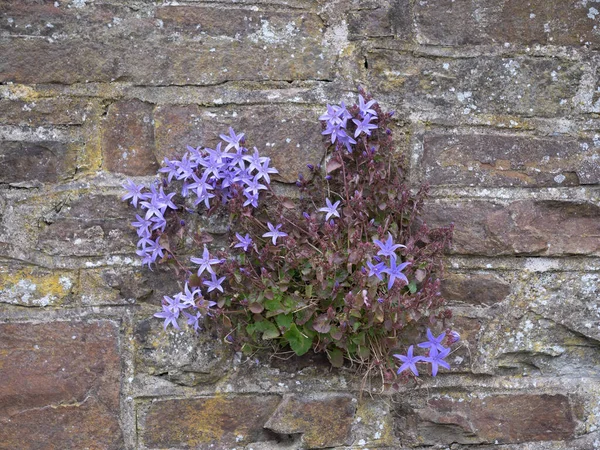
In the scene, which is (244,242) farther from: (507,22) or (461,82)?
(507,22)

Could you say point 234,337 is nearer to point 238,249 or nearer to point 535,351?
point 238,249

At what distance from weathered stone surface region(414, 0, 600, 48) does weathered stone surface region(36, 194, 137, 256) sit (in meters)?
1.01

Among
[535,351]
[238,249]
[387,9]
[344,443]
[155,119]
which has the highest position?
[387,9]

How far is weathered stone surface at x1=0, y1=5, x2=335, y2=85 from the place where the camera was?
172 cm

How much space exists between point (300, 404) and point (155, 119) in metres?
0.92

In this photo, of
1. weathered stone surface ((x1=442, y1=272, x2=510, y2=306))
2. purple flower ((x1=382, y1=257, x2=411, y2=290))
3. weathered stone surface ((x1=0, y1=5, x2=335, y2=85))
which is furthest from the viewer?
weathered stone surface ((x1=442, y1=272, x2=510, y2=306))

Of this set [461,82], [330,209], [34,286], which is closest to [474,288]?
[330,209]

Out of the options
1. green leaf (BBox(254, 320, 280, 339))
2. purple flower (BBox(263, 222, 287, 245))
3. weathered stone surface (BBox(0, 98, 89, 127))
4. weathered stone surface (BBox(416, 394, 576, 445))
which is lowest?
weathered stone surface (BBox(416, 394, 576, 445))

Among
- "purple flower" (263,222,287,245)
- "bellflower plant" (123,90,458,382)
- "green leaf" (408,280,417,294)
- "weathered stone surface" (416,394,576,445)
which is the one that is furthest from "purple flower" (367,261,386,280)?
"weathered stone surface" (416,394,576,445)

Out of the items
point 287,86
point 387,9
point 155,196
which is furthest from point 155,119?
point 387,9

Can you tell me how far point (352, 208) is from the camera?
171 centimetres

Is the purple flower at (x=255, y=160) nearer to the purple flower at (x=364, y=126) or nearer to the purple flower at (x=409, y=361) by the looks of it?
the purple flower at (x=364, y=126)

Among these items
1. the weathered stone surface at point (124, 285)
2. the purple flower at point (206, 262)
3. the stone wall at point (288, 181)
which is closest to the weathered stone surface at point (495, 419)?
the stone wall at point (288, 181)

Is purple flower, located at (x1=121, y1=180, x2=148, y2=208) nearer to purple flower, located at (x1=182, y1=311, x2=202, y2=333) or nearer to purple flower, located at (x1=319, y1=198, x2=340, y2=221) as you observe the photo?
purple flower, located at (x1=182, y1=311, x2=202, y2=333)
